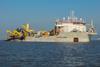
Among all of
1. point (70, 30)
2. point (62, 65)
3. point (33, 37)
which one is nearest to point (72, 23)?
point (70, 30)

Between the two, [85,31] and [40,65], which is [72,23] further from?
[40,65]

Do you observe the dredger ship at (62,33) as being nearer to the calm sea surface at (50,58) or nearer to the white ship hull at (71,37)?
the white ship hull at (71,37)

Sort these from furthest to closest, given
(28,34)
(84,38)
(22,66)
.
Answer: (28,34) → (84,38) → (22,66)

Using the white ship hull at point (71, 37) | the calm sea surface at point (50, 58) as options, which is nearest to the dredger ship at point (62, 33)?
the white ship hull at point (71, 37)

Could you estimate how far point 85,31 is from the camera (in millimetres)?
138000

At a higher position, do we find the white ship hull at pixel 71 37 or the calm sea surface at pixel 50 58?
the white ship hull at pixel 71 37

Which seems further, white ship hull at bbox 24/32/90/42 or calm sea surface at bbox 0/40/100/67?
white ship hull at bbox 24/32/90/42

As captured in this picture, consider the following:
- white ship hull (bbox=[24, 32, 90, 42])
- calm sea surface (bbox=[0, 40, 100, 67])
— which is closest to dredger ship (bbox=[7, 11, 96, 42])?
white ship hull (bbox=[24, 32, 90, 42])

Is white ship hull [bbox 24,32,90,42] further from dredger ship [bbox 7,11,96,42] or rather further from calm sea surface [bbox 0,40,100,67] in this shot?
calm sea surface [bbox 0,40,100,67]

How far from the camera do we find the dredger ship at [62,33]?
129200 mm

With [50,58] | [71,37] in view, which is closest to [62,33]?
[71,37]

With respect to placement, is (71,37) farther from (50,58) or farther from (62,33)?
(50,58)

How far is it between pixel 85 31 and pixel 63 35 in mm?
11010

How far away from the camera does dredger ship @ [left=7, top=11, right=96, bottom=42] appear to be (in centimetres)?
12920
